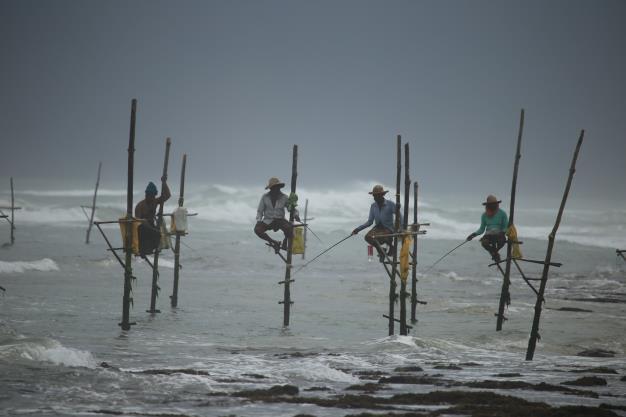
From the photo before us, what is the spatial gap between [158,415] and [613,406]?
5404 mm

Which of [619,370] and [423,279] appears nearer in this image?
[619,370]

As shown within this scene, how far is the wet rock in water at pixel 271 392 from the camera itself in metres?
9.20

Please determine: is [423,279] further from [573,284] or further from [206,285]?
[206,285]

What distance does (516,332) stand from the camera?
17297mm

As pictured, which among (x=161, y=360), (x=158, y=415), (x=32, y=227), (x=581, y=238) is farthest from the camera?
(x=581, y=238)

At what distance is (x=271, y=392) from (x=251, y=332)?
7.03 m

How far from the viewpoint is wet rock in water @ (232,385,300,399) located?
920 centimetres

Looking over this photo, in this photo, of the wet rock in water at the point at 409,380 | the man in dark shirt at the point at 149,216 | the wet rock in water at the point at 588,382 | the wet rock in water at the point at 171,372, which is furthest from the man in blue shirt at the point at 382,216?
the wet rock in water at the point at 171,372

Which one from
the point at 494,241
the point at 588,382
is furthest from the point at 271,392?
the point at 494,241

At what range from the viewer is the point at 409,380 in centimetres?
1047

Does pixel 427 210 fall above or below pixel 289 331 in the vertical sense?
above

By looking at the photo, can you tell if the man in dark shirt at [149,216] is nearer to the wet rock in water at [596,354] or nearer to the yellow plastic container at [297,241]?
the yellow plastic container at [297,241]

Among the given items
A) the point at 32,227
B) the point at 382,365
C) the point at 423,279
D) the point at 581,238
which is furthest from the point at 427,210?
the point at 382,365

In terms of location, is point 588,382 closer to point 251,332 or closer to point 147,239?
point 251,332
